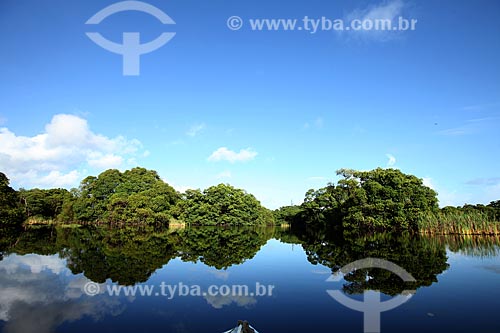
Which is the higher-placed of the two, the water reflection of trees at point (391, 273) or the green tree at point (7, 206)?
the green tree at point (7, 206)

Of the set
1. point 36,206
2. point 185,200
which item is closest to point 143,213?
point 185,200

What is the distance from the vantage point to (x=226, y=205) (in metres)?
56.0

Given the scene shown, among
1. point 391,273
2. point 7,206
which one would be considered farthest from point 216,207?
point 391,273

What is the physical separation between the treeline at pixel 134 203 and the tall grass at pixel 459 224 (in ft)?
108

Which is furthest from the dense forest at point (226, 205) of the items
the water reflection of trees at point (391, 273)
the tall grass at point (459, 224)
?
the water reflection of trees at point (391, 273)

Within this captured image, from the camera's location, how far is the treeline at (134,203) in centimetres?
4609

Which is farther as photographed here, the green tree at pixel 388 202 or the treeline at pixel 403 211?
the green tree at pixel 388 202

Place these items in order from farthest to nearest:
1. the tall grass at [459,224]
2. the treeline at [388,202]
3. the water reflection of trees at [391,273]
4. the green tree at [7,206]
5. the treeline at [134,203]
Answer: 1. the treeline at [134,203]
2. the green tree at [7,206]
3. the treeline at [388,202]
4. the tall grass at [459,224]
5. the water reflection of trees at [391,273]

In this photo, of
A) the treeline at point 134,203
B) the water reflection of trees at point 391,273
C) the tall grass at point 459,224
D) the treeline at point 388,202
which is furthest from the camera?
the treeline at point 134,203

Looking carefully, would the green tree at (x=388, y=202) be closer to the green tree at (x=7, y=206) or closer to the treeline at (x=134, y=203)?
the treeline at (x=134, y=203)

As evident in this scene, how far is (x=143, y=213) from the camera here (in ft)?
147

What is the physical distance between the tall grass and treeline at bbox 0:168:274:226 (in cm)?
3280

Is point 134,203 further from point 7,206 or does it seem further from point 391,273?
point 391,273

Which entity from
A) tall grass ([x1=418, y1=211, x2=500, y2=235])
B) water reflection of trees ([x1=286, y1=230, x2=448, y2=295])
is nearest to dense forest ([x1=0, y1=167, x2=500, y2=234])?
tall grass ([x1=418, y1=211, x2=500, y2=235])
